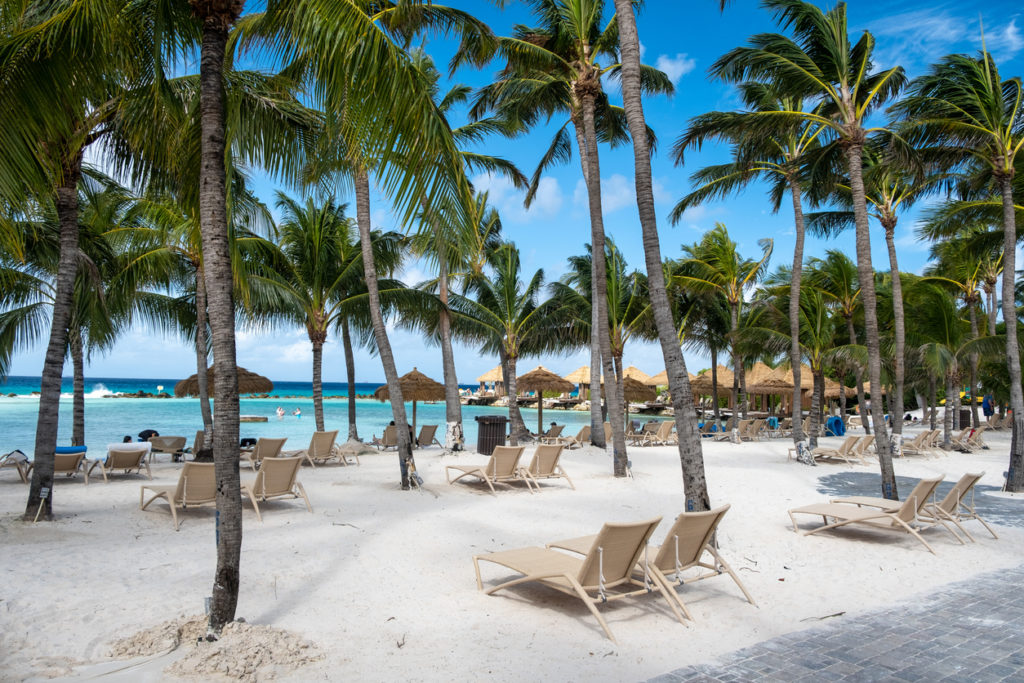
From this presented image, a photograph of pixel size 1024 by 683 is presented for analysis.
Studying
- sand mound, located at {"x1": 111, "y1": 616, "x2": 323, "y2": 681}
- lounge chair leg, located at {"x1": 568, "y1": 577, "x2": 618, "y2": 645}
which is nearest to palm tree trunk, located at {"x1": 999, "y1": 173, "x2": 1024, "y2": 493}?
lounge chair leg, located at {"x1": 568, "y1": 577, "x2": 618, "y2": 645}

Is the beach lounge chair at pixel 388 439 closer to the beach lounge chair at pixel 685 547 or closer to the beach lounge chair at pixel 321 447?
the beach lounge chair at pixel 321 447

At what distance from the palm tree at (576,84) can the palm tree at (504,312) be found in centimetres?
491

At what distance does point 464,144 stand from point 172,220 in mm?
9040

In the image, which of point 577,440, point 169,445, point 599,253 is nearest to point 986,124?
point 599,253

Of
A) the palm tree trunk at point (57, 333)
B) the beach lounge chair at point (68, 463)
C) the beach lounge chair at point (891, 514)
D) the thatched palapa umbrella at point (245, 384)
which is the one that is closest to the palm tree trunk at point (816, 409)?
the beach lounge chair at point (891, 514)

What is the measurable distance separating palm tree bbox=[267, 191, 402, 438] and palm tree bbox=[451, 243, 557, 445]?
2.77m

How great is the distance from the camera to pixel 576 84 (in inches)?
488

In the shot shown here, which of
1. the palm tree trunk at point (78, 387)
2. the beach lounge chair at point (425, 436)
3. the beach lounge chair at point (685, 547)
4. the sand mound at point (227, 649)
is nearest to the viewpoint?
the sand mound at point (227, 649)

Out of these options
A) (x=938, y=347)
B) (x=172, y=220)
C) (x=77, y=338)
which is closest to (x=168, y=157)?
(x=172, y=220)

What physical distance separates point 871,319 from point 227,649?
374 inches

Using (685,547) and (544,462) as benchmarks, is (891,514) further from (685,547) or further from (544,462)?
(544,462)

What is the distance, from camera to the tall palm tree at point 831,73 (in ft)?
31.6

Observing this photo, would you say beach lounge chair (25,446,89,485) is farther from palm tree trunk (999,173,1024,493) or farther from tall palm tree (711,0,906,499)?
palm tree trunk (999,173,1024,493)

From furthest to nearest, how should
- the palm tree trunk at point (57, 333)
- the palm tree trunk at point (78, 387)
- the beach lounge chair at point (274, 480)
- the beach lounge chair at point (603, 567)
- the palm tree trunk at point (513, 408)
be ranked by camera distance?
the palm tree trunk at point (513, 408) → the palm tree trunk at point (78, 387) → the beach lounge chair at point (274, 480) → the palm tree trunk at point (57, 333) → the beach lounge chair at point (603, 567)
